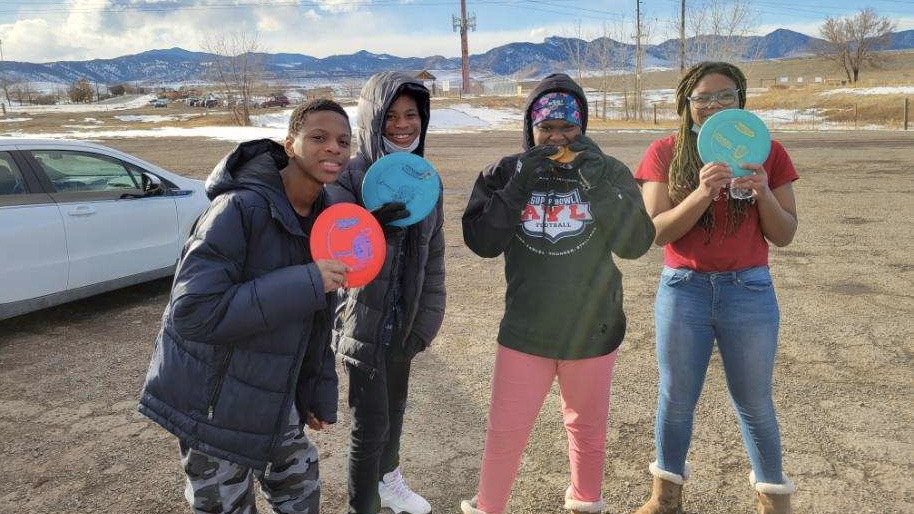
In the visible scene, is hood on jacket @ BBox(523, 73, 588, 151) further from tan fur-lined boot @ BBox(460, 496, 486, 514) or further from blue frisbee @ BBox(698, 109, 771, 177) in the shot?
tan fur-lined boot @ BBox(460, 496, 486, 514)

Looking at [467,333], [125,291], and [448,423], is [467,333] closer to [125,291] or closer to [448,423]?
[448,423]

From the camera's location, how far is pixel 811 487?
2963 millimetres

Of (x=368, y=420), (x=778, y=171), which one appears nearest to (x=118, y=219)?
(x=368, y=420)

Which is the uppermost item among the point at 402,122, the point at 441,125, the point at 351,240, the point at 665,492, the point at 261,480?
the point at 441,125

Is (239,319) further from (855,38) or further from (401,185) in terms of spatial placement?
(855,38)

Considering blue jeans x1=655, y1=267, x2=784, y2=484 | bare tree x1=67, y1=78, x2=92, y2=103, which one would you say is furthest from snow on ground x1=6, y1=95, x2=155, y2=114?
blue jeans x1=655, y1=267, x2=784, y2=484

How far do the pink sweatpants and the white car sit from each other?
14.3 ft

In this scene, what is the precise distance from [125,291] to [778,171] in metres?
6.14

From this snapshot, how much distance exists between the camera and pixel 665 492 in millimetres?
2695

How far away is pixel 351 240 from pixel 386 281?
1.33 feet

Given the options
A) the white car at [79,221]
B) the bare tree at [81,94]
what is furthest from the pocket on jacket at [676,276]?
the bare tree at [81,94]

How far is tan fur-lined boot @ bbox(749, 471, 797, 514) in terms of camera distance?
8.29 feet

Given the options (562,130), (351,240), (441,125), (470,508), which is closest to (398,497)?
(470,508)

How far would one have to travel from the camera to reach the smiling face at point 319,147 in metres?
2.06
